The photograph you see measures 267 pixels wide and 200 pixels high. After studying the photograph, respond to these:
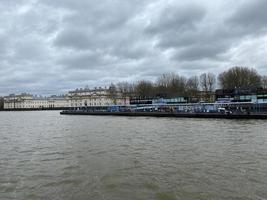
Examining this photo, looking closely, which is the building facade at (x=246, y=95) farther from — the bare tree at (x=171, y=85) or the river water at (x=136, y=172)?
the river water at (x=136, y=172)

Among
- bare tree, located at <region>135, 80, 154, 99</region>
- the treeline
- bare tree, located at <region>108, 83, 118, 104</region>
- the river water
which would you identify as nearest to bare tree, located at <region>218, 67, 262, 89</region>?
the treeline

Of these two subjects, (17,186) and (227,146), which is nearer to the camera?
(17,186)

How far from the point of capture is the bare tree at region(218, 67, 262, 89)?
115875 mm

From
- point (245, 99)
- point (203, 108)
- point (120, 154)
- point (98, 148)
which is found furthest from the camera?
point (245, 99)

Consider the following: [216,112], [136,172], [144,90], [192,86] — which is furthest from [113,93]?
[136,172]

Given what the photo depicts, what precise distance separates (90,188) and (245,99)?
85.2 metres

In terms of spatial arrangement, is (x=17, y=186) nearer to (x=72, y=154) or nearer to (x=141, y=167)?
(x=141, y=167)

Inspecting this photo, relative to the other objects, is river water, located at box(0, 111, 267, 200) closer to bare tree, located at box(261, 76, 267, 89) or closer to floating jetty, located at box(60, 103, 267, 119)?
floating jetty, located at box(60, 103, 267, 119)

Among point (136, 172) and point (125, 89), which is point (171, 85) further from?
point (136, 172)

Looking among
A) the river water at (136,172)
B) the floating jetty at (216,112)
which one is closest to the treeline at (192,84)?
the floating jetty at (216,112)

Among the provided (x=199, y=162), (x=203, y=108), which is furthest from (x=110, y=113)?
(x=199, y=162)

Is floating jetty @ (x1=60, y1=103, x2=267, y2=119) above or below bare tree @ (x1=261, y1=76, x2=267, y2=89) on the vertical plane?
below

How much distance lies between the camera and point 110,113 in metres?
98.9

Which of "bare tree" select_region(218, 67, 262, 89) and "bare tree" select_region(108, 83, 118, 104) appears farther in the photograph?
"bare tree" select_region(108, 83, 118, 104)
